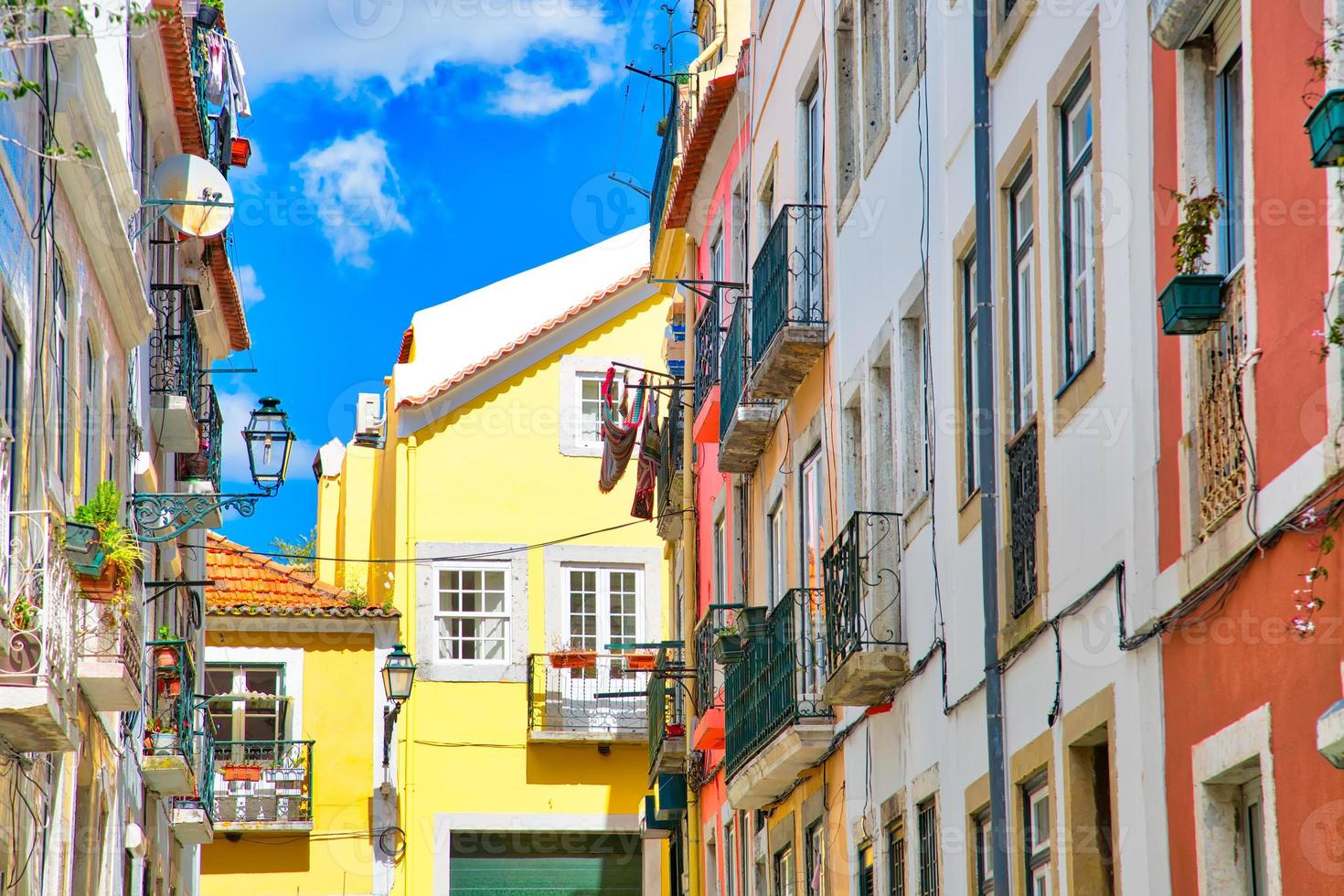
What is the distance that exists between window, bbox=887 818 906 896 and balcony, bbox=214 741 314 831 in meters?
15.5

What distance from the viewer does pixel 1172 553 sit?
9.35 m

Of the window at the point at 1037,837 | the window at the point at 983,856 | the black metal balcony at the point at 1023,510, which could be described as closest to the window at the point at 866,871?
the window at the point at 983,856

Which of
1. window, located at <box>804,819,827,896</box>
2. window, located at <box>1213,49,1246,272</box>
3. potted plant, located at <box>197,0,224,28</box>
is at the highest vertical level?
potted plant, located at <box>197,0,224,28</box>

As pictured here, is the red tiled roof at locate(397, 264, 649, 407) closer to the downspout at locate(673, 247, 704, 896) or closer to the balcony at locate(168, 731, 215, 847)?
the downspout at locate(673, 247, 704, 896)

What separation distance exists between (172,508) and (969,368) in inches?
334

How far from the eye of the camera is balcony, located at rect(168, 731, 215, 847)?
24047mm

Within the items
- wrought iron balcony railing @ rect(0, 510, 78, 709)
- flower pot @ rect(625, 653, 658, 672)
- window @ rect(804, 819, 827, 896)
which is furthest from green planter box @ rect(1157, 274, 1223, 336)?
flower pot @ rect(625, 653, 658, 672)

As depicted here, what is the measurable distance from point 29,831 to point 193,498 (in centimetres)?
521

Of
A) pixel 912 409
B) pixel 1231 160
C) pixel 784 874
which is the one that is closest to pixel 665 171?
pixel 784 874

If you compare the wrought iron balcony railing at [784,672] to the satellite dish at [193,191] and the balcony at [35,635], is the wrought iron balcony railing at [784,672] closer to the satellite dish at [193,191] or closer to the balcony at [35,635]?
the balcony at [35,635]

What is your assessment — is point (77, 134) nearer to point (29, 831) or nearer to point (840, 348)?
point (29, 831)

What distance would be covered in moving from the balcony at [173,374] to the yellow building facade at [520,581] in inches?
350

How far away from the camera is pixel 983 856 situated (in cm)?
1263

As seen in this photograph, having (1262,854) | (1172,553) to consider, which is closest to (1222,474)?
(1172,553)
